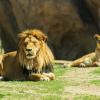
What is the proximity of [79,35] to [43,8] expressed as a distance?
1826 mm

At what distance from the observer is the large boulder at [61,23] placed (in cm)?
2017

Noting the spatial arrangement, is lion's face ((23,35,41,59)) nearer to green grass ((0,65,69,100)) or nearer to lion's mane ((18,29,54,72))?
lion's mane ((18,29,54,72))

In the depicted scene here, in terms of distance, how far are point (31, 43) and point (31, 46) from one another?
105 mm

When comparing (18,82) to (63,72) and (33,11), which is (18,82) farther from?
(33,11)

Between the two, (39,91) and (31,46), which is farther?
(31,46)

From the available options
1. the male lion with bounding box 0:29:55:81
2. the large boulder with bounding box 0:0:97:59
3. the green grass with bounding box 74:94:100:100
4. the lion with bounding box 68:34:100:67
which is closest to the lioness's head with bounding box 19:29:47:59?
the male lion with bounding box 0:29:55:81

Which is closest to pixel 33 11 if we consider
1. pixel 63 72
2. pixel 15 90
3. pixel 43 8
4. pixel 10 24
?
pixel 43 8

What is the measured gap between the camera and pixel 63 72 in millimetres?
13070

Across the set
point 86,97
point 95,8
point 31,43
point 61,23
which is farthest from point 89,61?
point 86,97

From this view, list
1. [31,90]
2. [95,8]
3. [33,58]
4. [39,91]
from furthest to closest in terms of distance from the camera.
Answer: [95,8] < [33,58] < [31,90] < [39,91]

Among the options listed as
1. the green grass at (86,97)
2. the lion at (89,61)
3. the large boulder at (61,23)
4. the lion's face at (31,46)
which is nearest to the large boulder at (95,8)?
the large boulder at (61,23)

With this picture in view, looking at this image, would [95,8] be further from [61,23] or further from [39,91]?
[39,91]

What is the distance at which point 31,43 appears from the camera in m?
10.2

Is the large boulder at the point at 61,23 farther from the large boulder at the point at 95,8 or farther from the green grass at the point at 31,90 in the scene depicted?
the green grass at the point at 31,90
